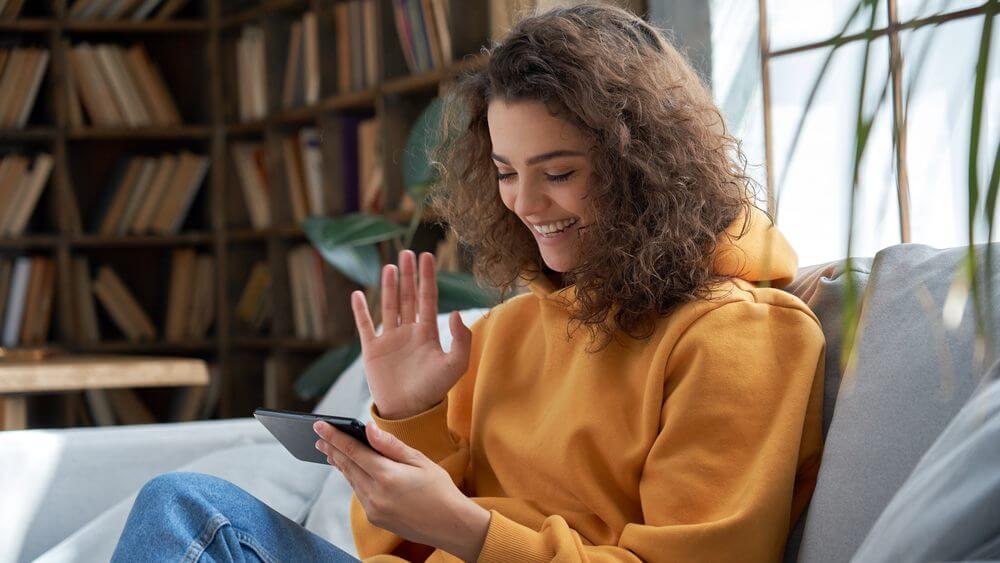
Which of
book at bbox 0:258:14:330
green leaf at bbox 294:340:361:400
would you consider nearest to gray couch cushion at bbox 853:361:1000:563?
green leaf at bbox 294:340:361:400

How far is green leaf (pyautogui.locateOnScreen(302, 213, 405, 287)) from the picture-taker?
8.83ft

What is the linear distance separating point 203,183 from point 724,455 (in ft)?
10.6

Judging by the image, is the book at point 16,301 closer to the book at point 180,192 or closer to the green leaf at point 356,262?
the book at point 180,192

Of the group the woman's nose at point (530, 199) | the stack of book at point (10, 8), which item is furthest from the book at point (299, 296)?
the woman's nose at point (530, 199)

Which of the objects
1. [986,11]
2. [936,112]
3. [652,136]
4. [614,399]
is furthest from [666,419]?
[936,112]

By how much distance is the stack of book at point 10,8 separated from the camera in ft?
11.9

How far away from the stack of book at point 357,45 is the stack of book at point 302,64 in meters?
0.10

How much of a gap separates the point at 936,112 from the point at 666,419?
3.16 feet

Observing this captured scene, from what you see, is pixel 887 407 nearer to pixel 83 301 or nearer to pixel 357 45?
pixel 357 45

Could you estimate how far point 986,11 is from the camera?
1.27ft

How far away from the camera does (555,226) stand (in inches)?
48.2

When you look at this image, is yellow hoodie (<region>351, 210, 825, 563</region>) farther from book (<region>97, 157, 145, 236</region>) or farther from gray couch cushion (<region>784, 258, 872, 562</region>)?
book (<region>97, 157, 145, 236</region>)

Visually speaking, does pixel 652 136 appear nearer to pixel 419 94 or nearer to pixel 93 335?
pixel 419 94

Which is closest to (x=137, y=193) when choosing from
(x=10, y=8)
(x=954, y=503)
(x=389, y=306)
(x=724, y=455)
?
(x=10, y=8)
